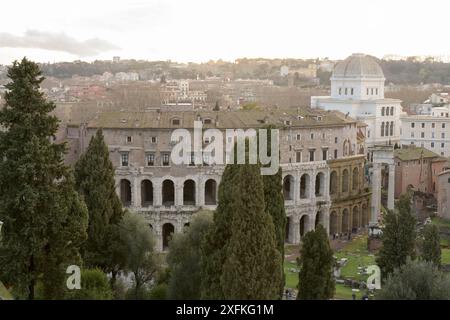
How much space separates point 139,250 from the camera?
1166 inches

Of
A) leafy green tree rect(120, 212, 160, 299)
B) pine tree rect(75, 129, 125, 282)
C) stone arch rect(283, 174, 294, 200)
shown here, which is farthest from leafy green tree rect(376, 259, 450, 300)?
stone arch rect(283, 174, 294, 200)

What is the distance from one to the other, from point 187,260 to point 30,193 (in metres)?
8.16

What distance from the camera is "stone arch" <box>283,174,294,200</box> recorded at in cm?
4769

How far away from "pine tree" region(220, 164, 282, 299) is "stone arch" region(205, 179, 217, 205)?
2625cm

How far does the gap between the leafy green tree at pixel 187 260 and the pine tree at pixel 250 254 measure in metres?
3.75

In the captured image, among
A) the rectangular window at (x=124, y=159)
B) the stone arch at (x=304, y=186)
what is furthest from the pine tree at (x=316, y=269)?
the stone arch at (x=304, y=186)

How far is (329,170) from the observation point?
163 ft

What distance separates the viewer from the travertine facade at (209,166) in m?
44.9

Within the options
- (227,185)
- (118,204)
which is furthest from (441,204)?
(227,185)

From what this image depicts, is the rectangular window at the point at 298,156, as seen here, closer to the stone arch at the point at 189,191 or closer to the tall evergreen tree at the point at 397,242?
the stone arch at the point at 189,191

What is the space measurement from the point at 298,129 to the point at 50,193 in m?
29.4

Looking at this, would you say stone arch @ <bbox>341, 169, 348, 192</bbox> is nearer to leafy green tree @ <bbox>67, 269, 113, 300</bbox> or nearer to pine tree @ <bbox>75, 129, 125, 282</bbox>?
pine tree @ <bbox>75, 129, 125, 282</bbox>

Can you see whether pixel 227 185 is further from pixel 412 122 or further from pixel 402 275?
pixel 412 122

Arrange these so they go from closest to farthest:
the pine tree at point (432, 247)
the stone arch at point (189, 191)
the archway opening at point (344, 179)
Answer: the pine tree at point (432, 247) → the stone arch at point (189, 191) → the archway opening at point (344, 179)
